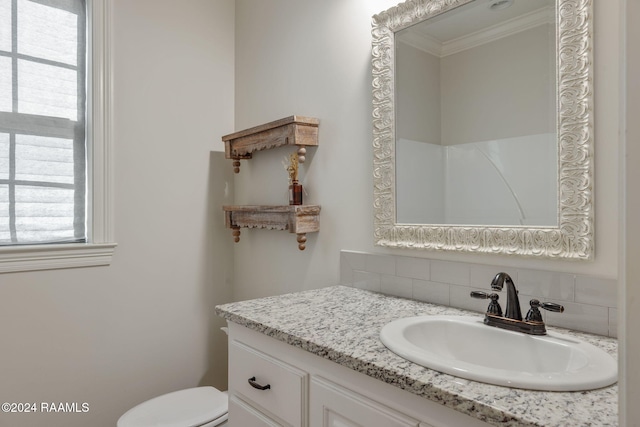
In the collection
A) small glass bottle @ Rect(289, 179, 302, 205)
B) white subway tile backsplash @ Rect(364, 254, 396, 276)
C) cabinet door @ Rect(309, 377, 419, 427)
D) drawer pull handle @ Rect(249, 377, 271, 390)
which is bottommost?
drawer pull handle @ Rect(249, 377, 271, 390)

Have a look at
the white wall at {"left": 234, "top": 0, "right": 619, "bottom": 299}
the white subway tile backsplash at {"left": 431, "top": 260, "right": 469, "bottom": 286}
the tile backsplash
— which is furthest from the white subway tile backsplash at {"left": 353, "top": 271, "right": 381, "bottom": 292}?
the white subway tile backsplash at {"left": 431, "top": 260, "right": 469, "bottom": 286}

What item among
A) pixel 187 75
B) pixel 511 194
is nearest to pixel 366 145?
pixel 511 194

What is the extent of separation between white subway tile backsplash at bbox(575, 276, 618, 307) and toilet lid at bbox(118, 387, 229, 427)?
4.50 feet

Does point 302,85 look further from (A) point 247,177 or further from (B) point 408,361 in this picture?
(B) point 408,361

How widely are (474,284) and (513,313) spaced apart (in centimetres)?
20

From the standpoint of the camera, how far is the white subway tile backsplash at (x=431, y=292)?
4.34 feet

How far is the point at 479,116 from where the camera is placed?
1.25 metres

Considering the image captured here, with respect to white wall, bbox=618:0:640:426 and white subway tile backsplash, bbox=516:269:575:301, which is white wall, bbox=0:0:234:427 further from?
white wall, bbox=618:0:640:426

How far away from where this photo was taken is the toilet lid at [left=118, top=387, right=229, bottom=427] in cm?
154

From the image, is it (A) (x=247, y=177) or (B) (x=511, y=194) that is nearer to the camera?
(B) (x=511, y=194)

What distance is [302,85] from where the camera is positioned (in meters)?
1.90

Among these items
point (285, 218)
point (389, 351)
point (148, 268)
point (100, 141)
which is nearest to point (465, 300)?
point (389, 351)

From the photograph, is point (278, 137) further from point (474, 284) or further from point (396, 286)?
point (474, 284)

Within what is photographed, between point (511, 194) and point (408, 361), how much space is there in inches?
24.5
